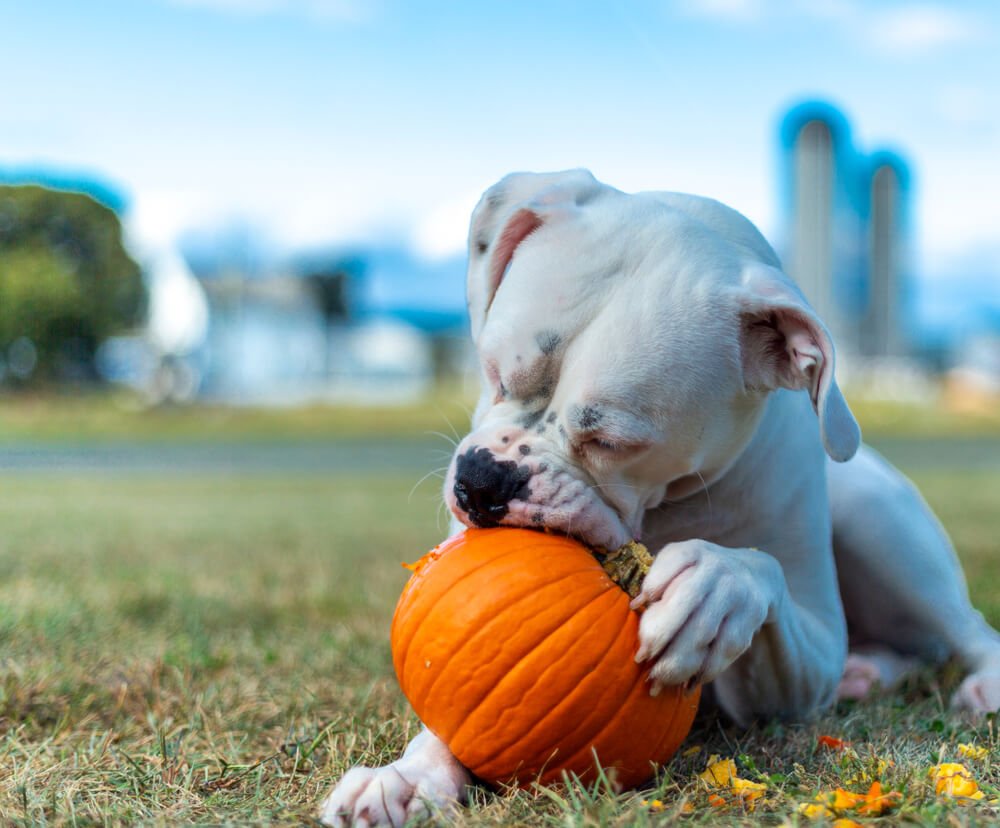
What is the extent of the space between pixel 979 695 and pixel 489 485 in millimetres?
1701

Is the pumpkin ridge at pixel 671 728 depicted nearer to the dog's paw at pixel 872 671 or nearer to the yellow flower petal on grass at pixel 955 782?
the yellow flower petal on grass at pixel 955 782

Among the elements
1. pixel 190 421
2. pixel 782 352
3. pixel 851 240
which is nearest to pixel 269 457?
pixel 190 421

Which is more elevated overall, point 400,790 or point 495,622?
point 495,622

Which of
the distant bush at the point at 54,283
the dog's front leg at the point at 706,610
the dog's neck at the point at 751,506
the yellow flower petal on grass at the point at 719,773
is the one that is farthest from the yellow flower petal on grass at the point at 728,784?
the distant bush at the point at 54,283

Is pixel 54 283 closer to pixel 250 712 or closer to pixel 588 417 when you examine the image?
pixel 250 712

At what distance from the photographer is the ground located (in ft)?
7.05

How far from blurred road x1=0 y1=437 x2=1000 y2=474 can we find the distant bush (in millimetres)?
3095

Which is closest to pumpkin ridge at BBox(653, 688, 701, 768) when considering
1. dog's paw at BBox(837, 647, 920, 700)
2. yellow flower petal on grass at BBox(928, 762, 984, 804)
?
yellow flower petal on grass at BBox(928, 762, 984, 804)

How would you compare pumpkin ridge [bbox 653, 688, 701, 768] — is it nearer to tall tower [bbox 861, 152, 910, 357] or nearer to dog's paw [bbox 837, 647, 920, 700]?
dog's paw [bbox 837, 647, 920, 700]

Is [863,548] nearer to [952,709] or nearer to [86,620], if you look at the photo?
[952,709]

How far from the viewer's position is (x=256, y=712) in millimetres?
2988

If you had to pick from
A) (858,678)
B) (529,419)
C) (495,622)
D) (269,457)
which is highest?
(529,419)

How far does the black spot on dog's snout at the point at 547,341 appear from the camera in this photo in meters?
2.55

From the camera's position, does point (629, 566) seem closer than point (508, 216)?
Yes
